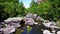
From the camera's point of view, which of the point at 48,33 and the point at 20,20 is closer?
the point at 48,33

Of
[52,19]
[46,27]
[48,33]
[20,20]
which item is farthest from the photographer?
[52,19]

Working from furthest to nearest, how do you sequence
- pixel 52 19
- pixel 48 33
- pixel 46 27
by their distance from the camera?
1. pixel 52 19
2. pixel 46 27
3. pixel 48 33

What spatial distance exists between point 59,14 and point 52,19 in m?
0.47

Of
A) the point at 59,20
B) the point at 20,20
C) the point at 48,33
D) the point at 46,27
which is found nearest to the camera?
the point at 48,33

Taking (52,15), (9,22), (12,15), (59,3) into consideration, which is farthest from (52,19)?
(9,22)

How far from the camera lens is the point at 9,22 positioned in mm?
7434

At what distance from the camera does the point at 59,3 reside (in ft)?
30.3

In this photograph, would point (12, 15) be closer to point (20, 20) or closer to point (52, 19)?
point (20, 20)

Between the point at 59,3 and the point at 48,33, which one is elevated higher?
the point at 59,3

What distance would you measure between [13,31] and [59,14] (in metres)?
3.57

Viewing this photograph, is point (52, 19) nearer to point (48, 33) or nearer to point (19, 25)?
point (19, 25)

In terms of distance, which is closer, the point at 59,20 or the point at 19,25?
the point at 19,25

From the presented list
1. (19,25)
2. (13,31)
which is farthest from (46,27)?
(13,31)

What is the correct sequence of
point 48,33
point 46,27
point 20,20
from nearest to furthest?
point 48,33 < point 46,27 < point 20,20
